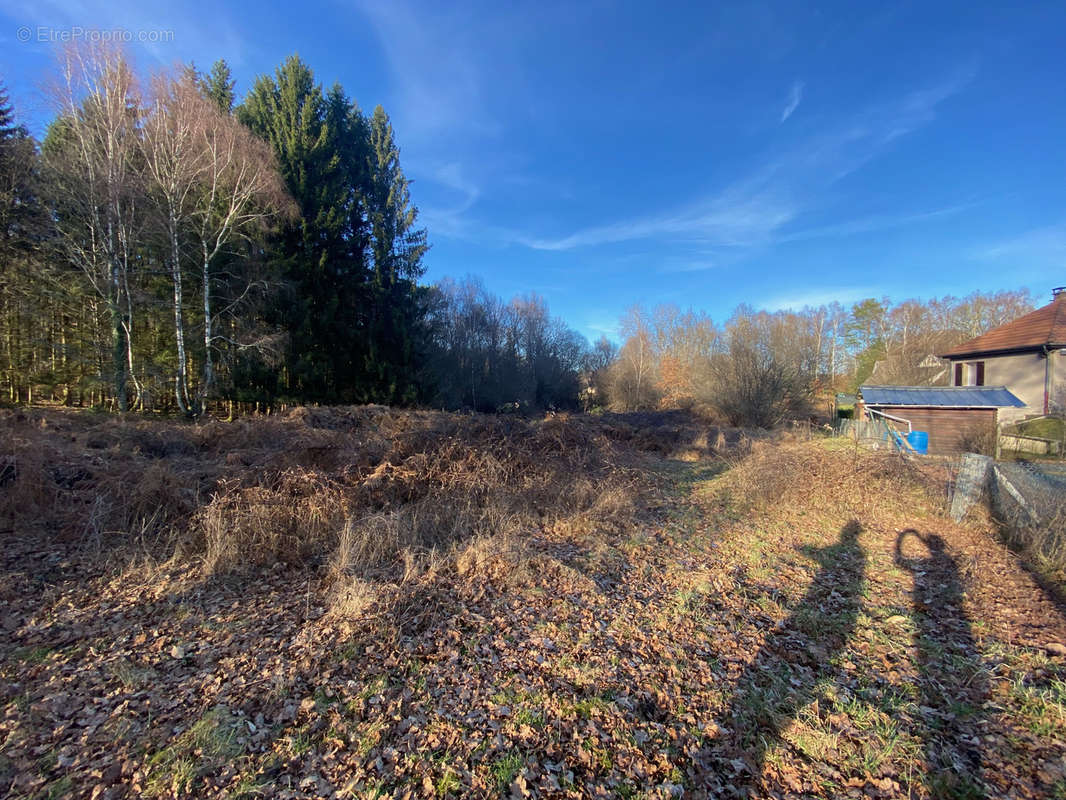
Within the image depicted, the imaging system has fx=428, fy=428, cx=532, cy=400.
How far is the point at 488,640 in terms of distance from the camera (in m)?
3.37

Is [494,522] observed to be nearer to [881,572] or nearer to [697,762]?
[697,762]

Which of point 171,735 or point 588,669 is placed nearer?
point 171,735

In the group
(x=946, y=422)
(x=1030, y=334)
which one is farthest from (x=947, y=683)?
(x=1030, y=334)

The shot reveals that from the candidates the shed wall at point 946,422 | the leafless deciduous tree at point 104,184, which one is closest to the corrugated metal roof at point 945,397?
the shed wall at point 946,422

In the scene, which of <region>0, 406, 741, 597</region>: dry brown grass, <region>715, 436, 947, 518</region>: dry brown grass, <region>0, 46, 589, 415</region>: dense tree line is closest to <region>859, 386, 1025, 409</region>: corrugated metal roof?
<region>715, 436, 947, 518</region>: dry brown grass

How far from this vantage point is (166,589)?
12.9 feet

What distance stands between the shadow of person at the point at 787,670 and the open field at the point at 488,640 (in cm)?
2

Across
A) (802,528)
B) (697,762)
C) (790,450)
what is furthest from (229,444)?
(790,450)

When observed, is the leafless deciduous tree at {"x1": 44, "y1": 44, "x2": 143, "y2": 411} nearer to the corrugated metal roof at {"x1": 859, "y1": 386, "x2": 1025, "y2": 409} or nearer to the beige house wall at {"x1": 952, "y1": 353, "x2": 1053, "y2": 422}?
the corrugated metal roof at {"x1": 859, "y1": 386, "x2": 1025, "y2": 409}

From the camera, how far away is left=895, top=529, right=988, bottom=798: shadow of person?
7.29ft

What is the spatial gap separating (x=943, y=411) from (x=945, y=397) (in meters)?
0.90

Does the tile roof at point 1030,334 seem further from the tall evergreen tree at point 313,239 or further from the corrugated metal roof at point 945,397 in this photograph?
the tall evergreen tree at point 313,239

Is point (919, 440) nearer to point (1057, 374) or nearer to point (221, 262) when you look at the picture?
point (1057, 374)

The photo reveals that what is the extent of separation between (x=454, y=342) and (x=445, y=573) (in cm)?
2768
